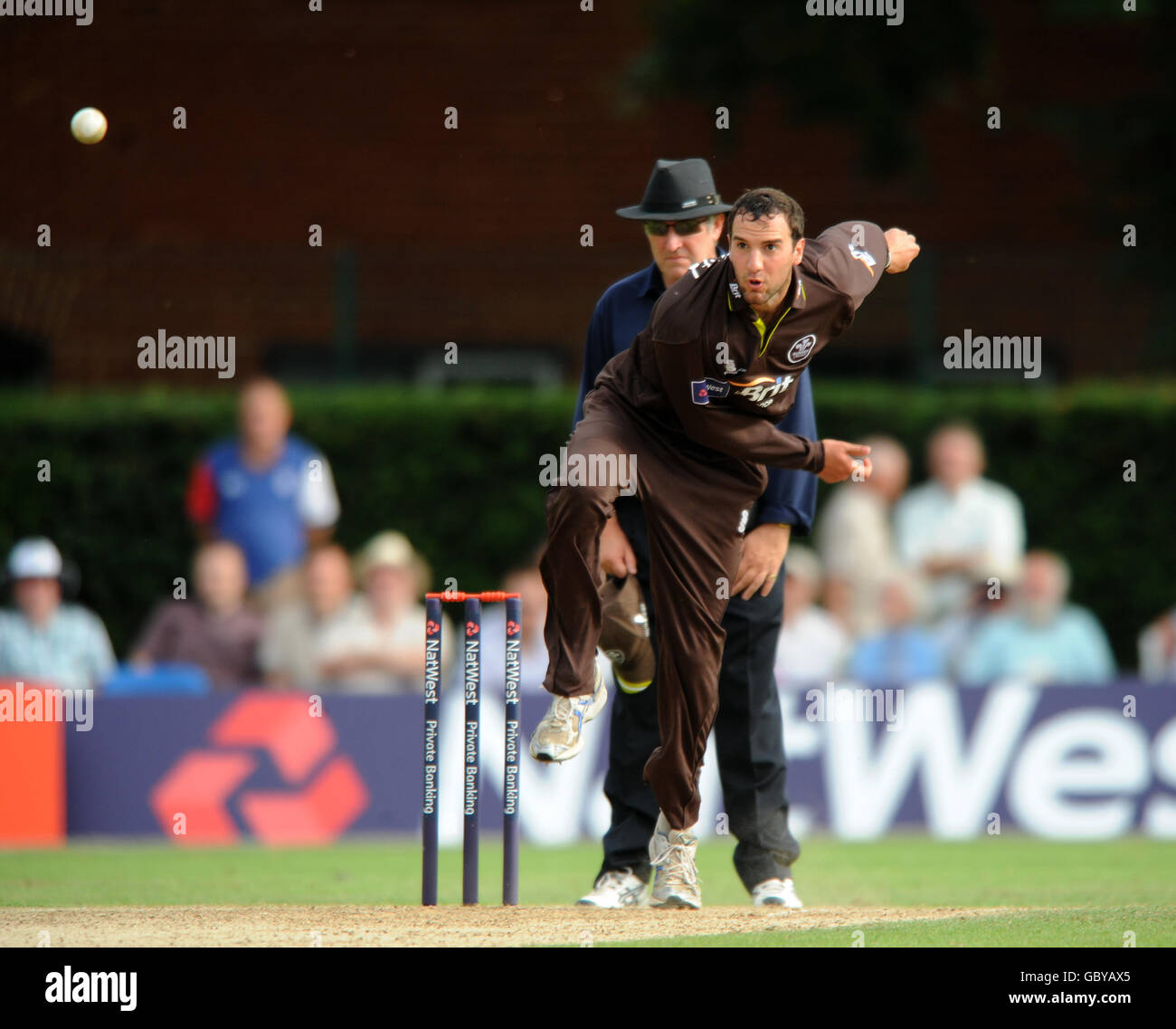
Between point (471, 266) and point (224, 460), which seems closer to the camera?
point (224, 460)

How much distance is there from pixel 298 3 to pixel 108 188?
2.59 meters

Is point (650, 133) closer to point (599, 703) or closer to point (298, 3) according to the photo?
point (298, 3)

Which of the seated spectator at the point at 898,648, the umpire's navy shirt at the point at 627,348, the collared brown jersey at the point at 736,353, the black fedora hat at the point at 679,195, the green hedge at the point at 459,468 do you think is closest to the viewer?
the collared brown jersey at the point at 736,353

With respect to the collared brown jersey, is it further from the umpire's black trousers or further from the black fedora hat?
the umpire's black trousers

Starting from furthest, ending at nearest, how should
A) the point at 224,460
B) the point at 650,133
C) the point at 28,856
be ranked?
1. the point at 650,133
2. the point at 224,460
3. the point at 28,856

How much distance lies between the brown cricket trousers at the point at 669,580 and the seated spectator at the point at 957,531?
593 centimetres

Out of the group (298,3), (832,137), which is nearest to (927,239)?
(832,137)

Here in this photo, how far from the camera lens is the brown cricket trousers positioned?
626 cm

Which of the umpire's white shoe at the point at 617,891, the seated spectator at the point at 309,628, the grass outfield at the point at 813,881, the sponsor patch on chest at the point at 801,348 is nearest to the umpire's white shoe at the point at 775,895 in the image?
the grass outfield at the point at 813,881

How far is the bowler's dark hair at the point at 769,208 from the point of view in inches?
234

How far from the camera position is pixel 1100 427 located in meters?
13.9

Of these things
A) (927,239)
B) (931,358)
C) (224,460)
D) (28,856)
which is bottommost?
(28,856)

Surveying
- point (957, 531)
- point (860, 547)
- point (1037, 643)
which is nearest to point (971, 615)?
point (1037, 643)

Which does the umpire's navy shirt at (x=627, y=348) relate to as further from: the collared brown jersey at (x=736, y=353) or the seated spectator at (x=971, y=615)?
the seated spectator at (x=971, y=615)
